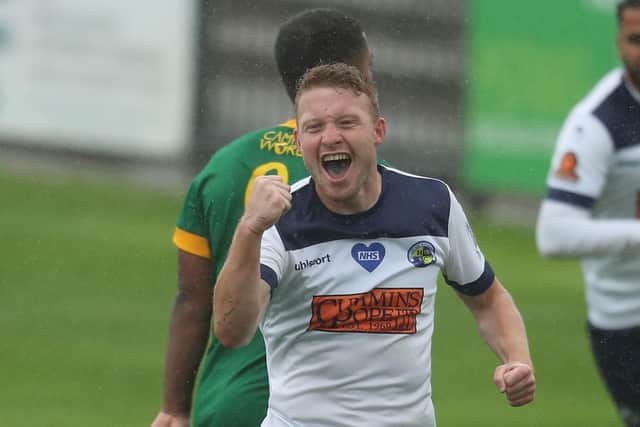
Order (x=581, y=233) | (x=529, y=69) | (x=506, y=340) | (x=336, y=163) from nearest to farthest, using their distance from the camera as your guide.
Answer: (x=336, y=163) → (x=506, y=340) → (x=581, y=233) → (x=529, y=69)

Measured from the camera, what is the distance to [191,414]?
213 inches

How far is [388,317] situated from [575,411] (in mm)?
6885

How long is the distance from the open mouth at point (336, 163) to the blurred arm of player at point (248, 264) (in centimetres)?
20

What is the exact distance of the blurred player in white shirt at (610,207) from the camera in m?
6.40

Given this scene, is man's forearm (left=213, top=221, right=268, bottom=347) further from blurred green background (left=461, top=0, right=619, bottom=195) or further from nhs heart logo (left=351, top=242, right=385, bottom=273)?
blurred green background (left=461, top=0, right=619, bottom=195)

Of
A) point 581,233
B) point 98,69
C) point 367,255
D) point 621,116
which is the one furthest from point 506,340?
point 98,69

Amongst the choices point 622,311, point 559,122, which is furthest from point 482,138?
point 622,311

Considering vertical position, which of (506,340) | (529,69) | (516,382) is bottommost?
(516,382)

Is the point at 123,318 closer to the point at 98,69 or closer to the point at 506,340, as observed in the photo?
the point at 98,69

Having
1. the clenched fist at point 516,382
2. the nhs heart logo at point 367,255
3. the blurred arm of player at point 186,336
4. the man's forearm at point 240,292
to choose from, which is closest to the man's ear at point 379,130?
the nhs heart logo at point 367,255

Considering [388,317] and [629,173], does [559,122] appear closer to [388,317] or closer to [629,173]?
[629,173]

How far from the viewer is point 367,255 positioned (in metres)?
4.46

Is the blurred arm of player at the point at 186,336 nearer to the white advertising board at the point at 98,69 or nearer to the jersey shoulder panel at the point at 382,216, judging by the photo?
the jersey shoulder panel at the point at 382,216

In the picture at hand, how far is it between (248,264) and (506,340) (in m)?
0.99
